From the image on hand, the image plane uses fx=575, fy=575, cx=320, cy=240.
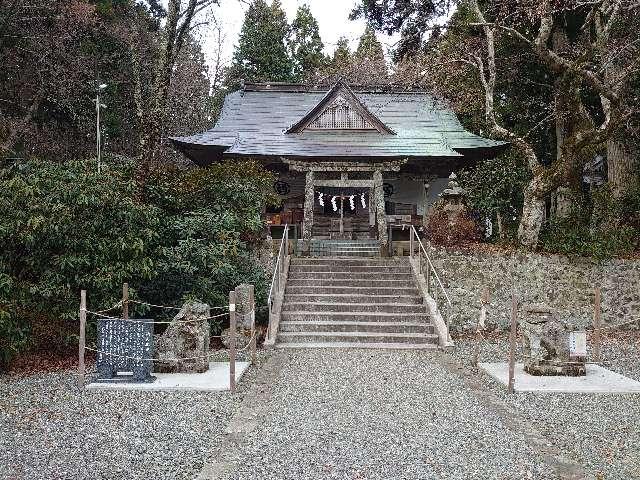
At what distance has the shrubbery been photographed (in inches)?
367

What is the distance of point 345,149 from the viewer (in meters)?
16.4

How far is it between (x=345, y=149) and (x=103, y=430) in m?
11.6

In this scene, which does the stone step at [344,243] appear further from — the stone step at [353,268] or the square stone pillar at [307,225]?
the stone step at [353,268]

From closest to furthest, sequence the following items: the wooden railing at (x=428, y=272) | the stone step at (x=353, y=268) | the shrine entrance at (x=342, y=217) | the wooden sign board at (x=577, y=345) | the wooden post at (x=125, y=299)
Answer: the wooden sign board at (x=577, y=345), the wooden post at (x=125, y=299), the wooden railing at (x=428, y=272), the stone step at (x=353, y=268), the shrine entrance at (x=342, y=217)

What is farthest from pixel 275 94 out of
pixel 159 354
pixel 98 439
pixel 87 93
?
pixel 98 439

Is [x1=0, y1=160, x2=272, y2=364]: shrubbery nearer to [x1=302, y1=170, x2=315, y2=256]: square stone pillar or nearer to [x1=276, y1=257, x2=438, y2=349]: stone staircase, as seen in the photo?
[x1=276, y1=257, x2=438, y2=349]: stone staircase

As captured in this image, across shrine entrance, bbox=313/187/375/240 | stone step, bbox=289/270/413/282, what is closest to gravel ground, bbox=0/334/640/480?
stone step, bbox=289/270/413/282

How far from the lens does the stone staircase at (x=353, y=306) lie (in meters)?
11.9

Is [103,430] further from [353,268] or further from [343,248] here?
[343,248]

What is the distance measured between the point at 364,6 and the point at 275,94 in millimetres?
4266

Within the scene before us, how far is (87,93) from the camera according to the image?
2420 centimetres

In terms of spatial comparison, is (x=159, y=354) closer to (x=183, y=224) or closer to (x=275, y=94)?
(x=183, y=224)

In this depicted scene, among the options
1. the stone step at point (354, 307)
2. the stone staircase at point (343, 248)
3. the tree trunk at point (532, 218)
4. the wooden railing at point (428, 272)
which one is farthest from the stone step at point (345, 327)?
the stone staircase at point (343, 248)

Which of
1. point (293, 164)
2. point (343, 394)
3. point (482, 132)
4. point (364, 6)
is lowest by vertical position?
point (343, 394)
